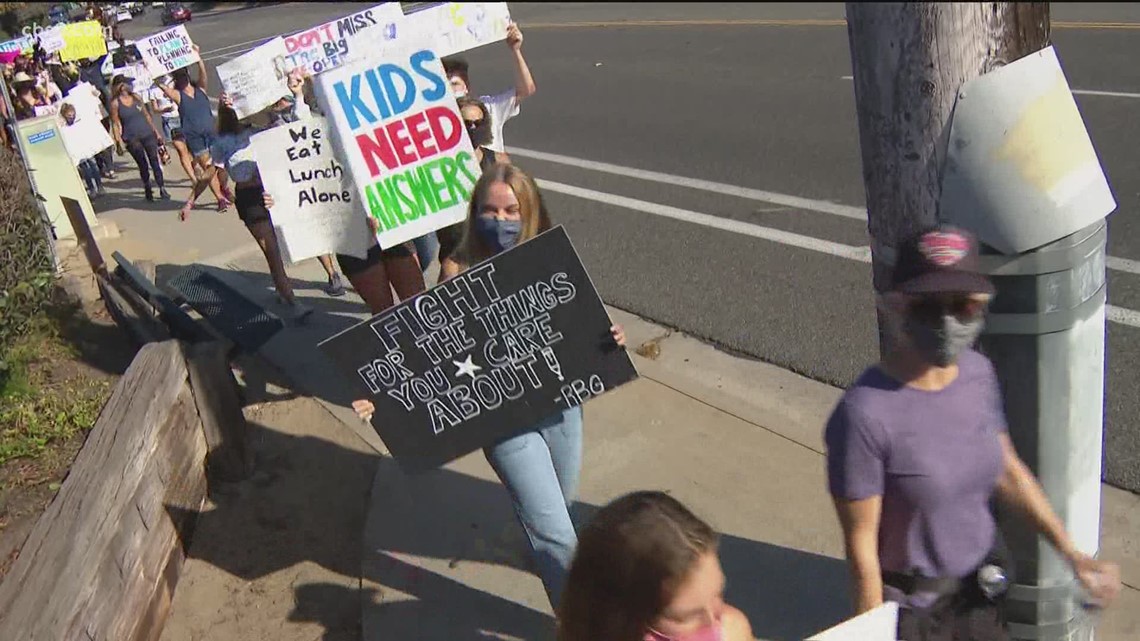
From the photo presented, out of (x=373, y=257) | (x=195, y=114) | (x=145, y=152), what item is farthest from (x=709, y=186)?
(x=145, y=152)

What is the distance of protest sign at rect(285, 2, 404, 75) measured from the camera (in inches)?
297

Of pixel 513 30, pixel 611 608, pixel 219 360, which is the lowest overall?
pixel 219 360

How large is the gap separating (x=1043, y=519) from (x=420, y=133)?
11.6ft

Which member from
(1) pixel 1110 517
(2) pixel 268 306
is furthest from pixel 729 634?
(2) pixel 268 306

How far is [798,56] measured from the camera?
1447 cm

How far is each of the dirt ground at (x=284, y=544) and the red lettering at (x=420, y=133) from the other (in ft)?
5.16

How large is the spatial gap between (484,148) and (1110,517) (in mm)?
3564

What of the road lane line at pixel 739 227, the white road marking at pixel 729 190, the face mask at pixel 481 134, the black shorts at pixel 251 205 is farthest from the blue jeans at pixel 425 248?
the white road marking at pixel 729 190

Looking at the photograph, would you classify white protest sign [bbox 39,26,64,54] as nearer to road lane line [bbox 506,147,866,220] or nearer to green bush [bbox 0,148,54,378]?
road lane line [bbox 506,147,866,220]

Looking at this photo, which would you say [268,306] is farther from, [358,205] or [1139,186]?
[1139,186]

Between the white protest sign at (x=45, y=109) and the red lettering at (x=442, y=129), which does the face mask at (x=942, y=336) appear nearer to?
the red lettering at (x=442, y=129)

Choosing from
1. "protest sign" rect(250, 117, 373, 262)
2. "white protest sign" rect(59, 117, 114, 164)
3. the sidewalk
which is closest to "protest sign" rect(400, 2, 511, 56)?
"protest sign" rect(250, 117, 373, 262)

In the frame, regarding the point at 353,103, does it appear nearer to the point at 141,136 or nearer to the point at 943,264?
the point at 943,264

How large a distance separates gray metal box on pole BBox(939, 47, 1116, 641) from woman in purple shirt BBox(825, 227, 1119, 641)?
91 millimetres
